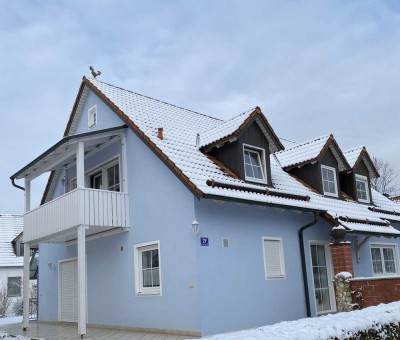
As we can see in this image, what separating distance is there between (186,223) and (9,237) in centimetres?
2239

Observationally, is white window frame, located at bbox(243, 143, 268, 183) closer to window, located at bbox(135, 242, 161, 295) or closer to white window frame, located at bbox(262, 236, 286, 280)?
white window frame, located at bbox(262, 236, 286, 280)

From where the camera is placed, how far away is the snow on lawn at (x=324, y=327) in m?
6.90

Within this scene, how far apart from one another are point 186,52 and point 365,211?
8.65 m

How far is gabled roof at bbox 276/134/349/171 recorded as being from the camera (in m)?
17.0

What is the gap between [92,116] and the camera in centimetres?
1681

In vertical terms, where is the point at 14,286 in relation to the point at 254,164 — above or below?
below

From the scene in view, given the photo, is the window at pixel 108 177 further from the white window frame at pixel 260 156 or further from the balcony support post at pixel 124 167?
the white window frame at pixel 260 156

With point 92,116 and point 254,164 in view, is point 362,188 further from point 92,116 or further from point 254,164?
point 92,116

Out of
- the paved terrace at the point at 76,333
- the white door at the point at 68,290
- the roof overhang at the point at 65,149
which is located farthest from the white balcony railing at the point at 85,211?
the paved terrace at the point at 76,333

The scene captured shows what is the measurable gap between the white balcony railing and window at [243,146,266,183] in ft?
11.8

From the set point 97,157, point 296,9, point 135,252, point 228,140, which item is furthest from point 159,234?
point 296,9

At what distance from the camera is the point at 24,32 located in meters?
10.7

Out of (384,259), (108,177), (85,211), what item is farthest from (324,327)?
(384,259)

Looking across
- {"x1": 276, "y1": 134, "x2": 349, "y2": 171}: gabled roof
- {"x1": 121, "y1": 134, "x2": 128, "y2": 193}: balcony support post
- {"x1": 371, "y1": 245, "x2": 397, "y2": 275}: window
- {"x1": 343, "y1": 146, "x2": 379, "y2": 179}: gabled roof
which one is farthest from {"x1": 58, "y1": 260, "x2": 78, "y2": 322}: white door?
{"x1": 343, "y1": 146, "x2": 379, "y2": 179}: gabled roof
